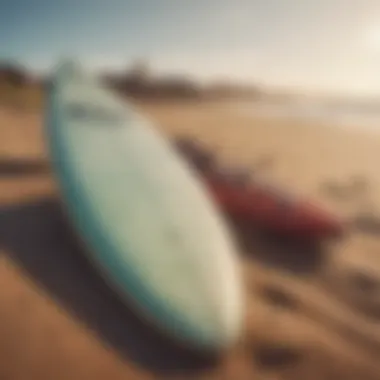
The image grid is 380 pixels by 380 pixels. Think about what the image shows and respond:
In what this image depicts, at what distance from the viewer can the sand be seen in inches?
36.9

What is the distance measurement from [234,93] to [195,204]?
0.28 metres

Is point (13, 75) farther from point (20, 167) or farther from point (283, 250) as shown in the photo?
point (283, 250)

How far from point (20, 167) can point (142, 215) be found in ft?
0.99

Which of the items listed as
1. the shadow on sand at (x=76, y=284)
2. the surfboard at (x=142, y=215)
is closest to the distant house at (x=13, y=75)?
the surfboard at (x=142, y=215)

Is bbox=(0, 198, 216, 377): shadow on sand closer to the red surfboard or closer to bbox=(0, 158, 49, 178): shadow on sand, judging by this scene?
bbox=(0, 158, 49, 178): shadow on sand

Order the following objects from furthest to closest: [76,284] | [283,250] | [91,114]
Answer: [91,114]
[283,250]
[76,284]

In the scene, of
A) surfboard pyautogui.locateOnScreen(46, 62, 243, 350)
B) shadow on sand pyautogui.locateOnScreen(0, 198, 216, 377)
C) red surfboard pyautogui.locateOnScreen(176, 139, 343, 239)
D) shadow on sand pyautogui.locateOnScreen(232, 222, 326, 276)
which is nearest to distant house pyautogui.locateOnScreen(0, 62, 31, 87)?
Answer: surfboard pyautogui.locateOnScreen(46, 62, 243, 350)

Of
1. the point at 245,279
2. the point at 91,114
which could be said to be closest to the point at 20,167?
the point at 91,114

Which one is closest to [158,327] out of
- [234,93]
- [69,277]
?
[69,277]

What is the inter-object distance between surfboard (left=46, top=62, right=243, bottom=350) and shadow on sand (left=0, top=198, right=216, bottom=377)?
27mm

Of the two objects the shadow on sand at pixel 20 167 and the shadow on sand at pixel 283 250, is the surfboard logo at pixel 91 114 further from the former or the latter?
the shadow on sand at pixel 283 250

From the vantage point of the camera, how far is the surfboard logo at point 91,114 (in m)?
1.24

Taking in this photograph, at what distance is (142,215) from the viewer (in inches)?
42.1

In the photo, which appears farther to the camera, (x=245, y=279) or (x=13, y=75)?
(x=13, y=75)
